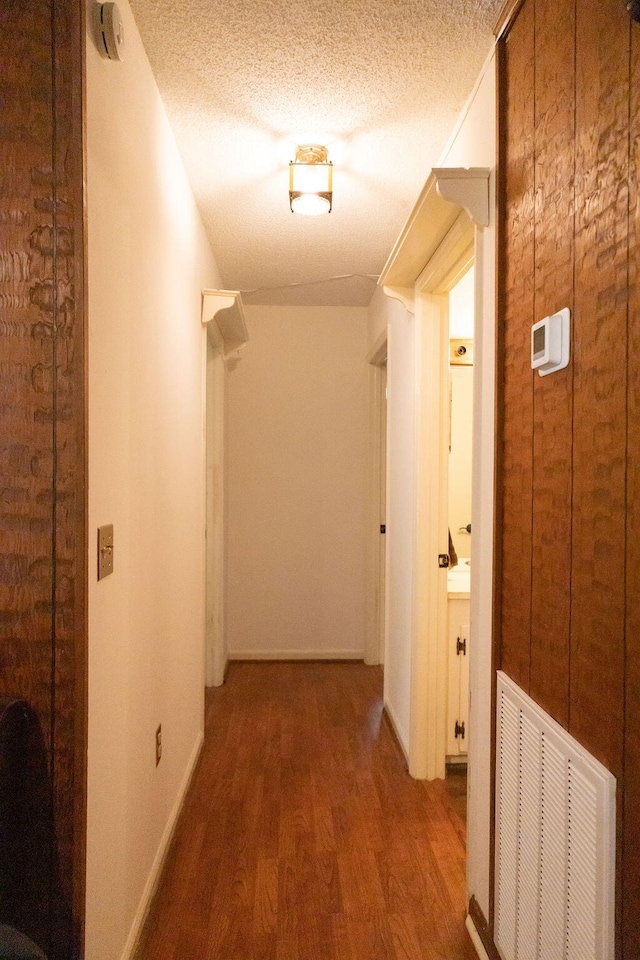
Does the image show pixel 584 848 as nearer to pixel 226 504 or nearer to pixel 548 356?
Result: pixel 548 356

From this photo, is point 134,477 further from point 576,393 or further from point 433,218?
point 433,218

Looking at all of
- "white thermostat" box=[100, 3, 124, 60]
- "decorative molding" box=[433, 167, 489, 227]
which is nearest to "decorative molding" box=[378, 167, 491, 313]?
"decorative molding" box=[433, 167, 489, 227]

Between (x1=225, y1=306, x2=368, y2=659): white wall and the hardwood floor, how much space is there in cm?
100

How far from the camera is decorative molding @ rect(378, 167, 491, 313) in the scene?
60.8 inches

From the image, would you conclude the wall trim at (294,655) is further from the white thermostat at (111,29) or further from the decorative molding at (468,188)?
the white thermostat at (111,29)

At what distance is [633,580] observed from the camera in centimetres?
91

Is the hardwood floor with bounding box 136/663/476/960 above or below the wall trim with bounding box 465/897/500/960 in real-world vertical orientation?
below

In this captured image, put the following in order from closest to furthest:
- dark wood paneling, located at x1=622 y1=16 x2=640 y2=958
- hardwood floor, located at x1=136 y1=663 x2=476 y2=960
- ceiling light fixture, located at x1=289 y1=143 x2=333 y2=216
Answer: dark wood paneling, located at x1=622 y1=16 x2=640 y2=958 → hardwood floor, located at x1=136 y1=663 x2=476 y2=960 → ceiling light fixture, located at x1=289 y1=143 x2=333 y2=216

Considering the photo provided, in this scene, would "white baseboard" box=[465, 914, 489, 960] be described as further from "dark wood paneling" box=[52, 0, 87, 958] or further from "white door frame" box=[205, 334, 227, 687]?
"white door frame" box=[205, 334, 227, 687]

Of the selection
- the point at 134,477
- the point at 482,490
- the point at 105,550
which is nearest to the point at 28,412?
the point at 105,550

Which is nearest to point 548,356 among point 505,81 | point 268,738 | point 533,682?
point 533,682

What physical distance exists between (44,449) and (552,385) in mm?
1040

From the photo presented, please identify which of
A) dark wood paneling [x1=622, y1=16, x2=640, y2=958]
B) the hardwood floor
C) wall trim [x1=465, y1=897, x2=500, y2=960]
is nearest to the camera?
dark wood paneling [x1=622, y1=16, x2=640, y2=958]

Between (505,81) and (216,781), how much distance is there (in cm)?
269
